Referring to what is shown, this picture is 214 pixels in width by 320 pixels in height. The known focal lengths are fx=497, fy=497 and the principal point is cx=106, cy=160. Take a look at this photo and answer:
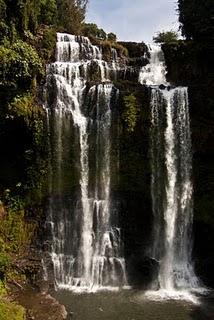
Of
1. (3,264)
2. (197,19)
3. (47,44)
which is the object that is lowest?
(3,264)

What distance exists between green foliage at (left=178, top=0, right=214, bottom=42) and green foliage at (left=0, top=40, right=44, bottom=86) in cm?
880

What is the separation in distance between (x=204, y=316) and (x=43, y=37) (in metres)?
15.7

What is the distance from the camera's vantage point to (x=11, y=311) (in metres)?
15.5

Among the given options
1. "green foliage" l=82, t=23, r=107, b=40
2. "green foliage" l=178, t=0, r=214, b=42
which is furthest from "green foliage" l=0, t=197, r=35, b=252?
"green foliage" l=82, t=23, r=107, b=40

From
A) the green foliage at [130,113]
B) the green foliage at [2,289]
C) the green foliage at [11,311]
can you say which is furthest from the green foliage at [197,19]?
the green foliage at [11,311]

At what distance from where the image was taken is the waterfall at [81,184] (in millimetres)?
21141

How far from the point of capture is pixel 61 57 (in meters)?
25.7

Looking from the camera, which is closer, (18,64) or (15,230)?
(15,230)

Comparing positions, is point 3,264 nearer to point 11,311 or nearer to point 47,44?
point 11,311

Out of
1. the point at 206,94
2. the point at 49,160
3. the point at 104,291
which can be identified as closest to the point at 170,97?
the point at 206,94

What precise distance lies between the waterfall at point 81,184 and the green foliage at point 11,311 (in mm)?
4562

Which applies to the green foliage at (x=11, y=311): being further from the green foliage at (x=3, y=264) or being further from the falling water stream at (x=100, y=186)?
the falling water stream at (x=100, y=186)

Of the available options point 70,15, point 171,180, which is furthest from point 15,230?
point 70,15

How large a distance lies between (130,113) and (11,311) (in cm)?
1051
